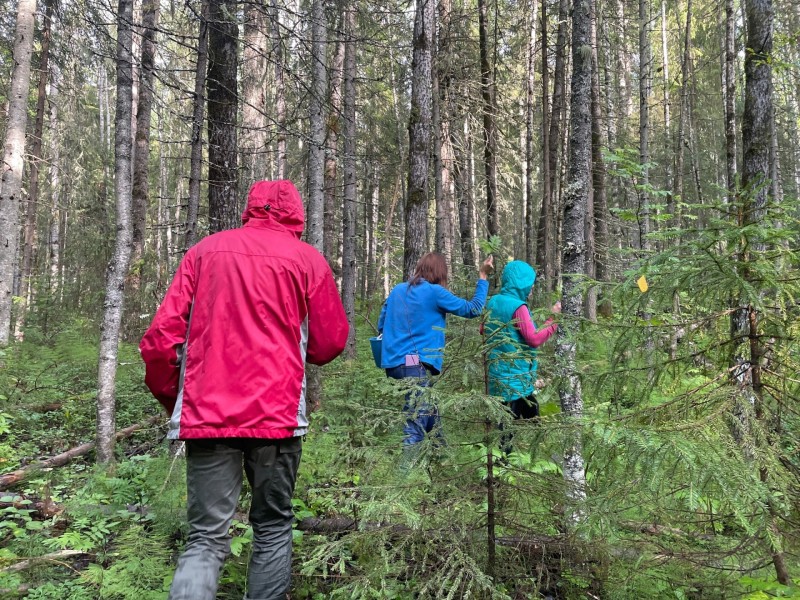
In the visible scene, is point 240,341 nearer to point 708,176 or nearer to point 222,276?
point 222,276

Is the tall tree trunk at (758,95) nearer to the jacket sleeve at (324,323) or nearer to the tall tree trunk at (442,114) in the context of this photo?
the jacket sleeve at (324,323)

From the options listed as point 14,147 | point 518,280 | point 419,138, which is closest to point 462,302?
point 518,280

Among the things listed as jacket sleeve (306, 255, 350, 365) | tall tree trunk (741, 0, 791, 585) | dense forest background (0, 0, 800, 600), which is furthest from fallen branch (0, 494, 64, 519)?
tall tree trunk (741, 0, 791, 585)

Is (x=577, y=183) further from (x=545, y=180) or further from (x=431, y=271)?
(x=545, y=180)

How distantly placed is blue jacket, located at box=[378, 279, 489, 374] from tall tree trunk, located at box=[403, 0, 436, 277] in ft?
6.37

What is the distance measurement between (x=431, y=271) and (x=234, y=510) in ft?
9.13

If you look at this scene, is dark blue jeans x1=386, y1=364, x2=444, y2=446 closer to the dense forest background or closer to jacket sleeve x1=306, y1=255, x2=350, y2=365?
the dense forest background

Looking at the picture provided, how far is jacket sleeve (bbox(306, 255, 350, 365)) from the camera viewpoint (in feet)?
9.70

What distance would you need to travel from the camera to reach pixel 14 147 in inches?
321

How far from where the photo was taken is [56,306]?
51.2 ft

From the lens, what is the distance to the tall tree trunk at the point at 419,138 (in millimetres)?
6586

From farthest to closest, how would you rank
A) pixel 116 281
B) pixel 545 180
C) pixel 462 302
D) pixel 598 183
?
pixel 598 183 → pixel 545 180 → pixel 116 281 → pixel 462 302

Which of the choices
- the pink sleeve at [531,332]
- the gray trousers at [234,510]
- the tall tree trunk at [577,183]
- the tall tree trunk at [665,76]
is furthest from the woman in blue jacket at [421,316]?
the tall tree trunk at [665,76]

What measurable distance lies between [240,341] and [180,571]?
3.76 feet
